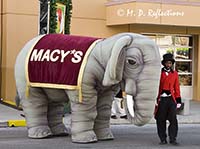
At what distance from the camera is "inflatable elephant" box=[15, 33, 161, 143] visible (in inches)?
386

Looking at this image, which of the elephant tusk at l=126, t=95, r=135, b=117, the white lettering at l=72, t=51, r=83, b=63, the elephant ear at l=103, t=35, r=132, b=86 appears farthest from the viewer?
the white lettering at l=72, t=51, r=83, b=63

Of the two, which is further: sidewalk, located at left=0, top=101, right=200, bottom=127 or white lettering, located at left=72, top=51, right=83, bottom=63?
sidewalk, located at left=0, top=101, right=200, bottom=127

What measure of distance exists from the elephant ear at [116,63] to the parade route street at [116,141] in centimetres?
122

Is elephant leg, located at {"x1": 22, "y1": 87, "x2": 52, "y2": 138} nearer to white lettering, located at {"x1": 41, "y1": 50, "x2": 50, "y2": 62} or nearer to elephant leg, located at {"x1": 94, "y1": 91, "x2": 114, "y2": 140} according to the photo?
white lettering, located at {"x1": 41, "y1": 50, "x2": 50, "y2": 62}

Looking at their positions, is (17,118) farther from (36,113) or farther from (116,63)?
(116,63)

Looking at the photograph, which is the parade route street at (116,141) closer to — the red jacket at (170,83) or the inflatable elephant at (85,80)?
the inflatable elephant at (85,80)

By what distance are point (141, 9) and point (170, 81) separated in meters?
9.85

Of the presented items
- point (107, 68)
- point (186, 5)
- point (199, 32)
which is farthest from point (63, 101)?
point (199, 32)

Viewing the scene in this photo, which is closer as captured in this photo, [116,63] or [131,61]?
[116,63]

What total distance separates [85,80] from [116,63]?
71cm

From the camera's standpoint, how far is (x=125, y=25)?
21656 mm

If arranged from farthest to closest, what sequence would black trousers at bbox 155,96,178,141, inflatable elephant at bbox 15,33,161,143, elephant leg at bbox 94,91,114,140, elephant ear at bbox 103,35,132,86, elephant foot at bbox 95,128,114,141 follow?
elephant foot at bbox 95,128,114,141 → elephant leg at bbox 94,91,114,140 → black trousers at bbox 155,96,178,141 → inflatable elephant at bbox 15,33,161,143 → elephant ear at bbox 103,35,132,86

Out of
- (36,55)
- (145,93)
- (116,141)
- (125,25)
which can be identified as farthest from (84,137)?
(125,25)

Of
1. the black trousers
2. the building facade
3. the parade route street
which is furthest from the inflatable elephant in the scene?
the building facade
